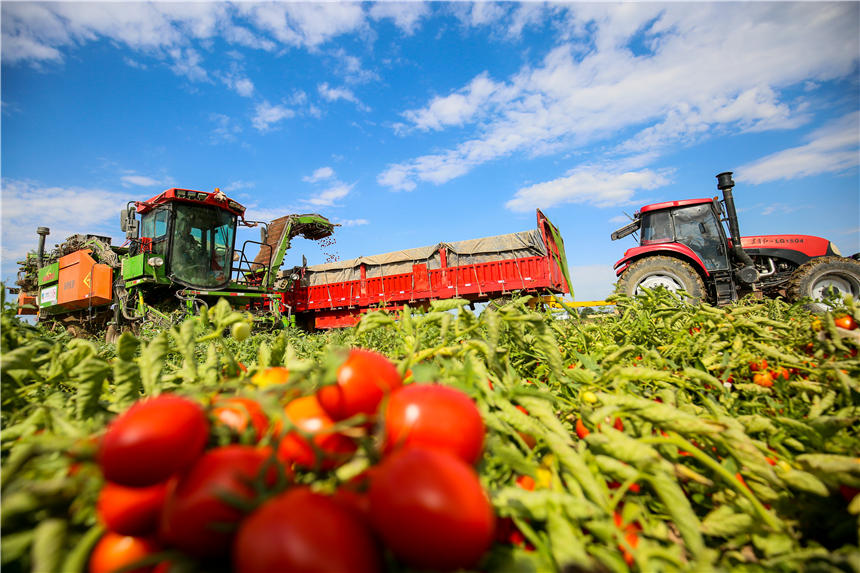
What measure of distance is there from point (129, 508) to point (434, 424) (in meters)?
0.54

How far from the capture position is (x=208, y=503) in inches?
24.2

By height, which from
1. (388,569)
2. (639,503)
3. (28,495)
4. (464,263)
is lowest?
(639,503)

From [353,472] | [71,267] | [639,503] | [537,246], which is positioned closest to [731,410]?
[639,503]

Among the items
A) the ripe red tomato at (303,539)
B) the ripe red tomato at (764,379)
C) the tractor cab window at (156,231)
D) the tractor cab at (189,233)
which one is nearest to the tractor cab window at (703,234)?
the ripe red tomato at (764,379)

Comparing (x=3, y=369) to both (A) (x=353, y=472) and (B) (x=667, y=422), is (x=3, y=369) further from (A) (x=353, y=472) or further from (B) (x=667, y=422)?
(B) (x=667, y=422)

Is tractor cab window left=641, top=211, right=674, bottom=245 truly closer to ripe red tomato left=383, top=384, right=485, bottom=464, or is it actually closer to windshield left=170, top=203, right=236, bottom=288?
windshield left=170, top=203, right=236, bottom=288

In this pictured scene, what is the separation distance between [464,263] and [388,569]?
1295 centimetres

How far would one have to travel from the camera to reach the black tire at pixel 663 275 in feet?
30.6

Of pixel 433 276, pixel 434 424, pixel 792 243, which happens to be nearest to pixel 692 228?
pixel 792 243

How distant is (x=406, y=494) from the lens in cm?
57

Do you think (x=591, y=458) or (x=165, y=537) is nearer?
(x=165, y=537)

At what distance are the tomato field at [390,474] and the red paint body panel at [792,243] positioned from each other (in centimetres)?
1186

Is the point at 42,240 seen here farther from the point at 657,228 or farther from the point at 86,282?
the point at 657,228

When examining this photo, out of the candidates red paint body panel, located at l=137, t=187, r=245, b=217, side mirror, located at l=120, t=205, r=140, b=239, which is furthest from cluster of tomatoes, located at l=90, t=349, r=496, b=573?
side mirror, located at l=120, t=205, r=140, b=239
